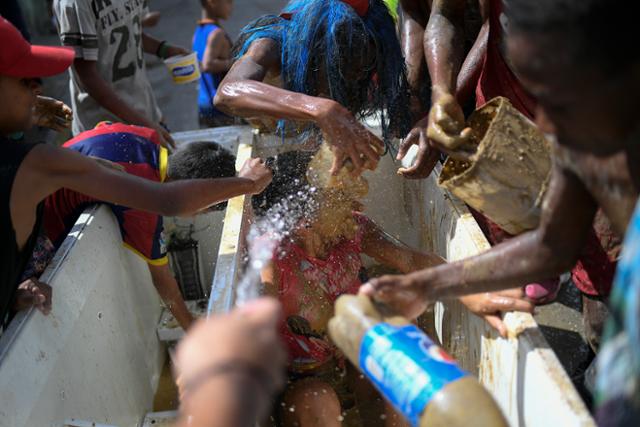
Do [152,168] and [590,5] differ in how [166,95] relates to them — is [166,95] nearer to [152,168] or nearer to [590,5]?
[152,168]

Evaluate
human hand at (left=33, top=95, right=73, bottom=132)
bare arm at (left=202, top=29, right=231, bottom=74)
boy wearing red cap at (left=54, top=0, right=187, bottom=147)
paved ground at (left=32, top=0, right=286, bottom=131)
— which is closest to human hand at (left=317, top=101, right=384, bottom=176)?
human hand at (left=33, top=95, right=73, bottom=132)

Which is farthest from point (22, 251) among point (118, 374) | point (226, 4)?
point (226, 4)

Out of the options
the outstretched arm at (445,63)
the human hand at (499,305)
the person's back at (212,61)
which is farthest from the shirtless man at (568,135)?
the person's back at (212,61)

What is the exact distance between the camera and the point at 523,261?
64.0 inches

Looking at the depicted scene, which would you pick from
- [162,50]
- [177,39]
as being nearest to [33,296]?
[162,50]

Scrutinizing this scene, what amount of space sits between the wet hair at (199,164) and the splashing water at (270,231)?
0.40 meters

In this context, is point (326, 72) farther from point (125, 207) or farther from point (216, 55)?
point (216, 55)

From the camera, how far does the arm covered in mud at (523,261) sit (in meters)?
1.49

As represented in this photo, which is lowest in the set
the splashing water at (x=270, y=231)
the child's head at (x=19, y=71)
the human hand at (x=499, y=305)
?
the splashing water at (x=270, y=231)

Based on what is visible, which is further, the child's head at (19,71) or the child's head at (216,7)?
the child's head at (216,7)

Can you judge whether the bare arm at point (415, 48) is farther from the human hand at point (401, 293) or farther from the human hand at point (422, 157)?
the human hand at point (401, 293)

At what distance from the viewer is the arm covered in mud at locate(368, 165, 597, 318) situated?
1.49 m

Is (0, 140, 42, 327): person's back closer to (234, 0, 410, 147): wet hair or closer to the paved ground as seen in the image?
(234, 0, 410, 147): wet hair

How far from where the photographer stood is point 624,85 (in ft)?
3.66
